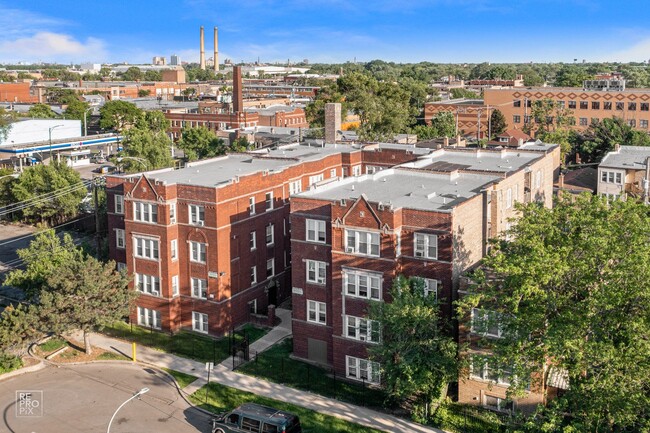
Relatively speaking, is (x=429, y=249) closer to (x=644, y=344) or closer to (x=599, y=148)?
(x=644, y=344)

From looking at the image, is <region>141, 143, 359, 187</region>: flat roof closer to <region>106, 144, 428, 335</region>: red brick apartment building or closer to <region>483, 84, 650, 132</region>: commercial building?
<region>106, 144, 428, 335</region>: red brick apartment building

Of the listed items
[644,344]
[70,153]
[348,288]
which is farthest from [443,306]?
[70,153]

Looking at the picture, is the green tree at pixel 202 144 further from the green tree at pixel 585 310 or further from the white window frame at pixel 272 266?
the green tree at pixel 585 310

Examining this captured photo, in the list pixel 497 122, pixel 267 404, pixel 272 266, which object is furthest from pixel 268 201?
pixel 497 122

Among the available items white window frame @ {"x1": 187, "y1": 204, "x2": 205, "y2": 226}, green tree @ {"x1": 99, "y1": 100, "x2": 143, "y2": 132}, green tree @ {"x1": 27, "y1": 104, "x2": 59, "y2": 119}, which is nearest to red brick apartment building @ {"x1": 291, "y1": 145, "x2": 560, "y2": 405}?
white window frame @ {"x1": 187, "y1": 204, "x2": 205, "y2": 226}

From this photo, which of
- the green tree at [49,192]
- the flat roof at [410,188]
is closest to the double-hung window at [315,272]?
the flat roof at [410,188]

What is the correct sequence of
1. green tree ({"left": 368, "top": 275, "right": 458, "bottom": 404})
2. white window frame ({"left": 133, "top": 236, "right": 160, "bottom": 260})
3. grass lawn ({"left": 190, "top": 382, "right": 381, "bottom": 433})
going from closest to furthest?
green tree ({"left": 368, "top": 275, "right": 458, "bottom": 404}) → grass lawn ({"left": 190, "top": 382, "right": 381, "bottom": 433}) → white window frame ({"left": 133, "top": 236, "right": 160, "bottom": 260})

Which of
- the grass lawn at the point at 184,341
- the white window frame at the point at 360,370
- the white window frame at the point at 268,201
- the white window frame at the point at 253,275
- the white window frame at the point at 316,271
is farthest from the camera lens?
the white window frame at the point at 268,201
